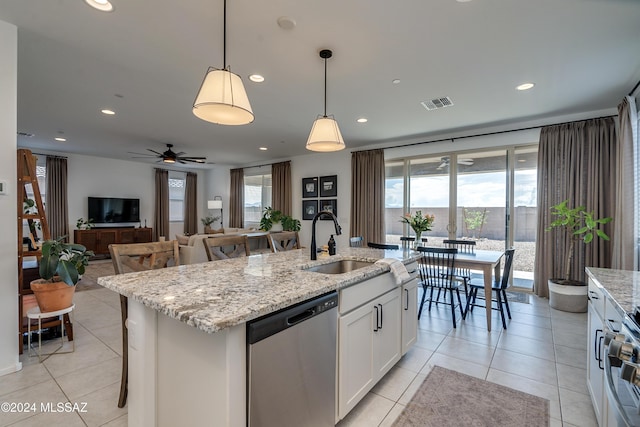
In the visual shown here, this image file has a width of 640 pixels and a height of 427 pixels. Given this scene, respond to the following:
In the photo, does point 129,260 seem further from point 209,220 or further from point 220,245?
point 209,220

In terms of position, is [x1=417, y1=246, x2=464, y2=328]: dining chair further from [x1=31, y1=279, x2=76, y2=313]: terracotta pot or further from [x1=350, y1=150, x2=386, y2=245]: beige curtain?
[x1=31, y1=279, x2=76, y2=313]: terracotta pot

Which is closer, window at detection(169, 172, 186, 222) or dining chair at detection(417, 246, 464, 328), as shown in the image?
dining chair at detection(417, 246, 464, 328)

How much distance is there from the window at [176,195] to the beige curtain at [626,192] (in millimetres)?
10183

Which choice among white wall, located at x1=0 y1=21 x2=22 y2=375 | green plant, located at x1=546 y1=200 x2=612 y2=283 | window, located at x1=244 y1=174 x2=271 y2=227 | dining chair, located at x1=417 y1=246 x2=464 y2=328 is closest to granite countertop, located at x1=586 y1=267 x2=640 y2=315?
dining chair, located at x1=417 y1=246 x2=464 y2=328

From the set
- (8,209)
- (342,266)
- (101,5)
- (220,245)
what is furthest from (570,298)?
(8,209)

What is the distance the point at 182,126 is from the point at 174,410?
4741 millimetres

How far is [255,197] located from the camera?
339 inches

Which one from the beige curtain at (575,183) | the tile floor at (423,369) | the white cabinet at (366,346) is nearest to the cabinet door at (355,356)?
the white cabinet at (366,346)

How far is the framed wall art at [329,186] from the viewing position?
22.0ft

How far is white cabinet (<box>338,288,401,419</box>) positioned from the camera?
64.1 inches

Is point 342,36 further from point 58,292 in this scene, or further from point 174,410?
point 58,292

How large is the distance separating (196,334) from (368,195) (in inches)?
206

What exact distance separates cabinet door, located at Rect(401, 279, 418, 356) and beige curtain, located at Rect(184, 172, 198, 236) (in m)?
8.57

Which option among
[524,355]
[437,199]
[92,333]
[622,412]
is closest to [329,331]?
[622,412]
